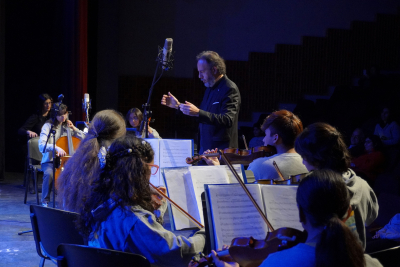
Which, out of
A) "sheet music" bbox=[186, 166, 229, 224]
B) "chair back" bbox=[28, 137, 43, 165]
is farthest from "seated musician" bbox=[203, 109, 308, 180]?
"chair back" bbox=[28, 137, 43, 165]

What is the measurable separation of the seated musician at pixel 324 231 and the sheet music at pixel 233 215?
0.33 metres

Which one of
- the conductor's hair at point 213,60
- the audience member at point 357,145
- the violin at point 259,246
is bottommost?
the audience member at point 357,145

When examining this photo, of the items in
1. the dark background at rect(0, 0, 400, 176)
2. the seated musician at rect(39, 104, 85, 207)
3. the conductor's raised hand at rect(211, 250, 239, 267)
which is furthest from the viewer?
the dark background at rect(0, 0, 400, 176)

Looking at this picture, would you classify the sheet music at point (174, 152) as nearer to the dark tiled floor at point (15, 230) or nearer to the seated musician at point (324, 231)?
the dark tiled floor at point (15, 230)

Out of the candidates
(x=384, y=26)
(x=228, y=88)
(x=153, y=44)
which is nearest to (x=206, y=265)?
(x=228, y=88)

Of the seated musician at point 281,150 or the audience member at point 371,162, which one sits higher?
the seated musician at point 281,150

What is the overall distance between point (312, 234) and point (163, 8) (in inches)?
284

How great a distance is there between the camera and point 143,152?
5.19ft

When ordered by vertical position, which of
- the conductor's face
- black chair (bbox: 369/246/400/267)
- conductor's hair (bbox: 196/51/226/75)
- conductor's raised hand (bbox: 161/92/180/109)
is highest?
conductor's hair (bbox: 196/51/226/75)

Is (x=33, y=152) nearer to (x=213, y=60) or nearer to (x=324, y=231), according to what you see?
(x=213, y=60)

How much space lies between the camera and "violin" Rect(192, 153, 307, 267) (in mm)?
1219

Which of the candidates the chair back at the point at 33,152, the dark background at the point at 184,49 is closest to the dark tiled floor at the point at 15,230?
the chair back at the point at 33,152

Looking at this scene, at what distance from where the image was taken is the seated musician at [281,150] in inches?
84.5

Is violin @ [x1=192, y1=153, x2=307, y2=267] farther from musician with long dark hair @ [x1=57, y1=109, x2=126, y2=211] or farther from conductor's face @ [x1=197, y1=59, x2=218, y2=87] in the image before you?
conductor's face @ [x1=197, y1=59, x2=218, y2=87]
